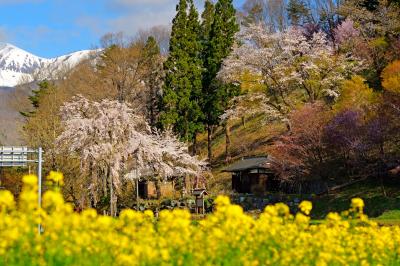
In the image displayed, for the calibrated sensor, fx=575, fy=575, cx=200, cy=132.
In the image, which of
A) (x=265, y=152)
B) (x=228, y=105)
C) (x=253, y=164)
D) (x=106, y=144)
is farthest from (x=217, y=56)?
(x=106, y=144)

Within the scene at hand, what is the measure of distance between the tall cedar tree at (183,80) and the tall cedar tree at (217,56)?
91 cm

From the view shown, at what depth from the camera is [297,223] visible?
21.8 ft

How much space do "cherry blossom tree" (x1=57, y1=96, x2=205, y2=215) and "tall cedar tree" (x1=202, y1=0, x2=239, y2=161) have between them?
29.3 feet

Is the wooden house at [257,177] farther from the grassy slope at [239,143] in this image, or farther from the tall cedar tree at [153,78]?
the tall cedar tree at [153,78]

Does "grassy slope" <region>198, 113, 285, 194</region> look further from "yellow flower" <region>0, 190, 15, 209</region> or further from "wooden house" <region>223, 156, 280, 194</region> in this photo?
"yellow flower" <region>0, 190, 15, 209</region>

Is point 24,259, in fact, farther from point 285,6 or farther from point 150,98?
point 285,6

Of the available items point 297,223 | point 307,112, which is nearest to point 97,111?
point 307,112

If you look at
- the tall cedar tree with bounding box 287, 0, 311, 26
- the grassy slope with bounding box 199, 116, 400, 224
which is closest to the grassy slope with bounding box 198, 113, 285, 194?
the grassy slope with bounding box 199, 116, 400, 224

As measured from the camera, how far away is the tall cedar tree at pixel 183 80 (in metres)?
40.5

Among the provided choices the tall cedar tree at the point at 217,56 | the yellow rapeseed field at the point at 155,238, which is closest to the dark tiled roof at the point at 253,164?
the tall cedar tree at the point at 217,56

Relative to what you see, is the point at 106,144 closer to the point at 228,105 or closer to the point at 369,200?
the point at 369,200

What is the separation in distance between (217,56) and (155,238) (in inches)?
1516

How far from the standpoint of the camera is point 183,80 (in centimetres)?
4131

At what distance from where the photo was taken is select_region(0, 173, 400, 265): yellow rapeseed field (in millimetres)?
4754
